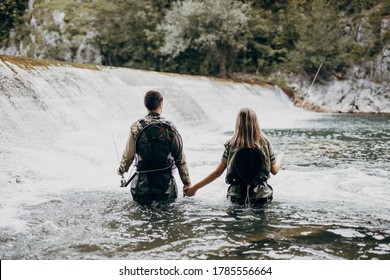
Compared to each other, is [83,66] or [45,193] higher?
[83,66]

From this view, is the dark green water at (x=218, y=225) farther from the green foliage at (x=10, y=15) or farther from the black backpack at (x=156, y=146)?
the green foliage at (x=10, y=15)

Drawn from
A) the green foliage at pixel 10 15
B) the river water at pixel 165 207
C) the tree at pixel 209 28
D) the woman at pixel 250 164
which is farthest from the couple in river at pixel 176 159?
the green foliage at pixel 10 15

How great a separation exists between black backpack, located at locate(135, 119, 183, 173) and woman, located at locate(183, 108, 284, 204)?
474 mm

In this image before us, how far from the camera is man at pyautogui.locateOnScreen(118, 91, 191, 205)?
200 inches

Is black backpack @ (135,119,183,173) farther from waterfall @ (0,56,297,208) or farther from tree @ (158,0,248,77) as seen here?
tree @ (158,0,248,77)

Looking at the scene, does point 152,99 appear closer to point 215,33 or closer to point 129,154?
point 129,154

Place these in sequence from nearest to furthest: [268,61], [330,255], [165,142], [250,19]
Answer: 1. [330,255]
2. [165,142]
3. [250,19]
4. [268,61]

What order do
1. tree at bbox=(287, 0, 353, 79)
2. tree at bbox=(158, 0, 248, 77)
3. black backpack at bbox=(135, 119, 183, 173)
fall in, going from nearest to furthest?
black backpack at bbox=(135, 119, 183, 173), tree at bbox=(158, 0, 248, 77), tree at bbox=(287, 0, 353, 79)

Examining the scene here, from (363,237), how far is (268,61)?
27231 mm

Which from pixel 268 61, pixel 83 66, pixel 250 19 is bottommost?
pixel 83 66

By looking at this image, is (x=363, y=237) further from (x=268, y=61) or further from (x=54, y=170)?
(x=268, y=61)

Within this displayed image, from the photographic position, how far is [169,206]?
5277 mm

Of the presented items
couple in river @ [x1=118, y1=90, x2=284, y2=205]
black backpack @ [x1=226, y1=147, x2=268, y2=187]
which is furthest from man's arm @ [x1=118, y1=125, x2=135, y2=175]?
black backpack @ [x1=226, y1=147, x2=268, y2=187]
